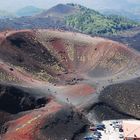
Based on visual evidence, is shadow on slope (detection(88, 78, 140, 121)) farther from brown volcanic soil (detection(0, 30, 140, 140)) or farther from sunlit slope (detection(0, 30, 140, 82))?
sunlit slope (detection(0, 30, 140, 82))

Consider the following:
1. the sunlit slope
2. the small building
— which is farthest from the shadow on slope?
the sunlit slope

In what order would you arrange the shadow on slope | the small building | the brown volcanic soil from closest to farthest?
the small building < the brown volcanic soil < the shadow on slope

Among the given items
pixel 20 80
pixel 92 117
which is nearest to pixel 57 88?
pixel 20 80

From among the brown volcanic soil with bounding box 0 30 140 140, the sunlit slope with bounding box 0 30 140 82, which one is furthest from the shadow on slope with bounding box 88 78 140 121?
the sunlit slope with bounding box 0 30 140 82

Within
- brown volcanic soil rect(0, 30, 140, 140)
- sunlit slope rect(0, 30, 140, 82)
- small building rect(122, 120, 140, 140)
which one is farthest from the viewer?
sunlit slope rect(0, 30, 140, 82)

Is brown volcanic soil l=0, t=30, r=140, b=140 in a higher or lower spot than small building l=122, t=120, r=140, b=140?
lower

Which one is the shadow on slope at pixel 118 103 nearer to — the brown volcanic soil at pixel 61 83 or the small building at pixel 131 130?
the brown volcanic soil at pixel 61 83

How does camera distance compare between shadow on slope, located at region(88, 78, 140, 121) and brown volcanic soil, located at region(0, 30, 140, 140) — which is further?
shadow on slope, located at region(88, 78, 140, 121)
